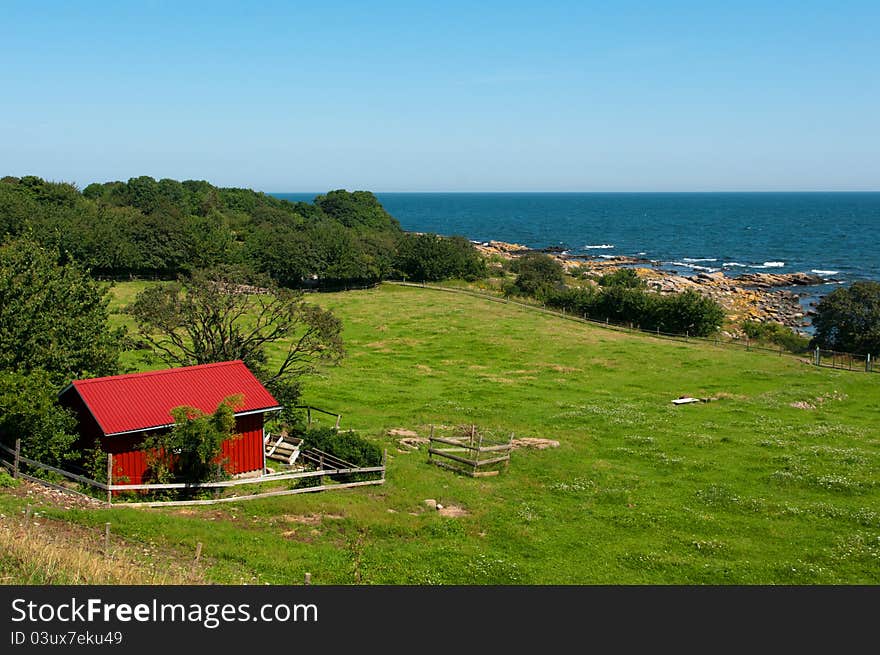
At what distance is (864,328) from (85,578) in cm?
6886

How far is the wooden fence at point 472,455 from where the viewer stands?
31.9 m

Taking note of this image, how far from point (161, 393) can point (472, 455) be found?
14391 millimetres

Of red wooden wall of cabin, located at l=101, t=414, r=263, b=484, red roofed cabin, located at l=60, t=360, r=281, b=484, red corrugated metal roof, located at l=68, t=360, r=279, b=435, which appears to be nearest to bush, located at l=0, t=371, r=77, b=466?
red roofed cabin, located at l=60, t=360, r=281, b=484

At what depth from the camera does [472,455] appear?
33.2m

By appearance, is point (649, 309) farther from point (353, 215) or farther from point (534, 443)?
point (353, 215)

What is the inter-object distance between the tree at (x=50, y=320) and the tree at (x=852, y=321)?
62.2 m

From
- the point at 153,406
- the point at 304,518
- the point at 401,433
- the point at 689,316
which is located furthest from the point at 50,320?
the point at 689,316

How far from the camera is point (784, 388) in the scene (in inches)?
1997

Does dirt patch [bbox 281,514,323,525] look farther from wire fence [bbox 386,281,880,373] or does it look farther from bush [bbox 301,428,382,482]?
wire fence [bbox 386,281,880,373]

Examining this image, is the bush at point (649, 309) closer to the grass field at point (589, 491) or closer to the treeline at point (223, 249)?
the grass field at point (589, 491)

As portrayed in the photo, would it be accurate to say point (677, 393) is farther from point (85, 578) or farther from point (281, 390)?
point (85, 578)

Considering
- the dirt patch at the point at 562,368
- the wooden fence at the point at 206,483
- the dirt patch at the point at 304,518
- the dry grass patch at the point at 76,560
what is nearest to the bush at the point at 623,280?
the dirt patch at the point at 562,368

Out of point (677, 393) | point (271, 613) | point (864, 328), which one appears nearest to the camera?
point (271, 613)

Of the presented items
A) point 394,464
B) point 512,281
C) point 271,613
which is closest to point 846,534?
point 394,464
